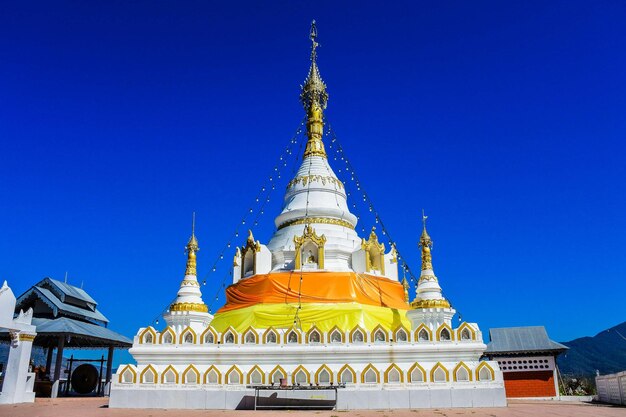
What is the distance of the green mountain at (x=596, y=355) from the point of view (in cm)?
11625

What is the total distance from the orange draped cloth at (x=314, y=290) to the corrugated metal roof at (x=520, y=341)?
22.3ft

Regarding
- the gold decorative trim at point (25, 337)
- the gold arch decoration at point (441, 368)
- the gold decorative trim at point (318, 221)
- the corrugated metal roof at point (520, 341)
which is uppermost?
the gold decorative trim at point (318, 221)

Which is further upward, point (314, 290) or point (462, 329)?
point (314, 290)

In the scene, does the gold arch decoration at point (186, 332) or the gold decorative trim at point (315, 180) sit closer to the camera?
the gold arch decoration at point (186, 332)

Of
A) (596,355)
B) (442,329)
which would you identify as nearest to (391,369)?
(442,329)

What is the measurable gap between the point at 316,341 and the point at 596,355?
132 m

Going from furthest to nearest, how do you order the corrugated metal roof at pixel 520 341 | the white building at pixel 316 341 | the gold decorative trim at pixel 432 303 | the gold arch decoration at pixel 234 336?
1. the corrugated metal roof at pixel 520 341
2. the gold decorative trim at pixel 432 303
3. the gold arch decoration at pixel 234 336
4. the white building at pixel 316 341

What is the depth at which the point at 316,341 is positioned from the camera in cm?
2400

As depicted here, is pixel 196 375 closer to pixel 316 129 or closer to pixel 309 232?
pixel 309 232

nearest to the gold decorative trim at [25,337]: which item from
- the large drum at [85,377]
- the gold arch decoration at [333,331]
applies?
the large drum at [85,377]

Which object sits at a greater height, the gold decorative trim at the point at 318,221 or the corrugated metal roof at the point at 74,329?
the gold decorative trim at the point at 318,221

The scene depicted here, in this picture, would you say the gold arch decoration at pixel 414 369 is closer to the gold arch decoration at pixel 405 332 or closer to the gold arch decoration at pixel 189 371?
the gold arch decoration at pixel 405 332

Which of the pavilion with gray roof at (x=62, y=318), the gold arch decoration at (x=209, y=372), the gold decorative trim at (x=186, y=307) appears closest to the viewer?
the gold arch decoration at (x=209, y=372)

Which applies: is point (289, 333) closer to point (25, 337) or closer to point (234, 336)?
point (234, 336)
